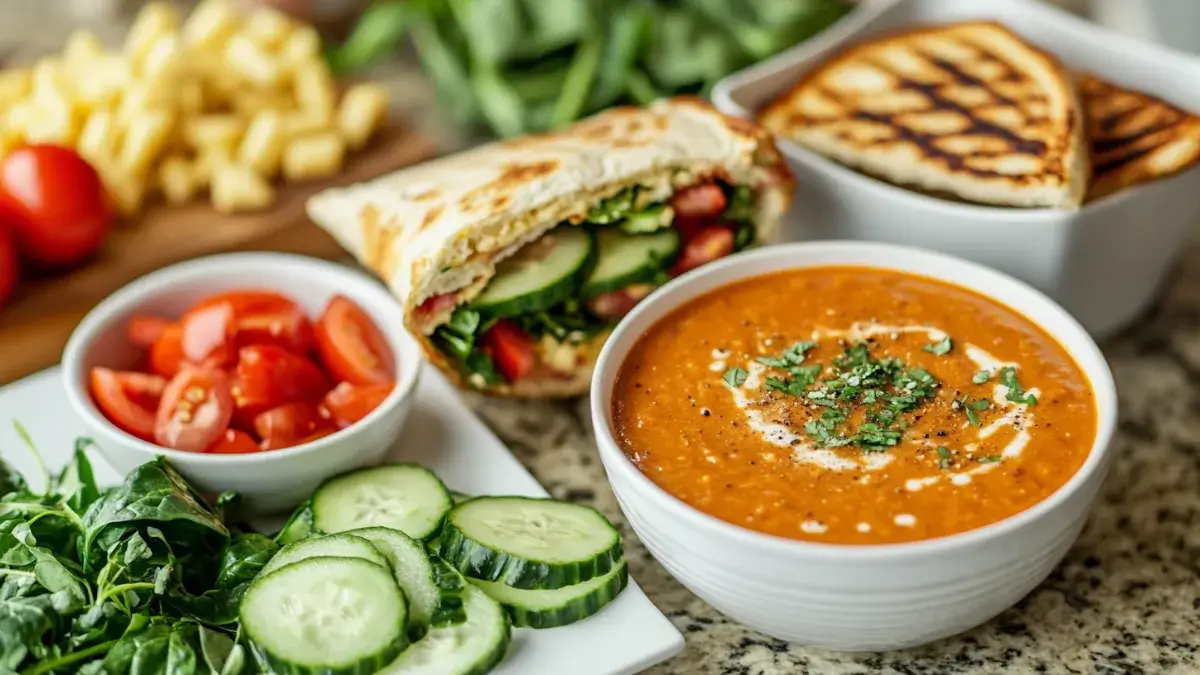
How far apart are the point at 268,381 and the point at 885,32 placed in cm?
219

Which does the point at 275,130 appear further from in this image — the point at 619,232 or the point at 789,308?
the point at 789,308

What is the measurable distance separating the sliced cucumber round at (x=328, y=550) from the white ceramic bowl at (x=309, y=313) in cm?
31

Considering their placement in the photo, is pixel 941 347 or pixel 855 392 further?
pixel 941 347

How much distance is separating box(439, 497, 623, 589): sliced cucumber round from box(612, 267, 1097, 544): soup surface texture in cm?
20

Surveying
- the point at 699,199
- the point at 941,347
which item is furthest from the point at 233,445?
the point at 941,347

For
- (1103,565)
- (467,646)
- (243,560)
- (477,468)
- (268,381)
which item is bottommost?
(1103,565)

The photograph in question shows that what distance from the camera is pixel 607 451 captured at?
266 centimetres

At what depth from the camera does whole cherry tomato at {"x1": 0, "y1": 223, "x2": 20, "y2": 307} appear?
12.1 feet

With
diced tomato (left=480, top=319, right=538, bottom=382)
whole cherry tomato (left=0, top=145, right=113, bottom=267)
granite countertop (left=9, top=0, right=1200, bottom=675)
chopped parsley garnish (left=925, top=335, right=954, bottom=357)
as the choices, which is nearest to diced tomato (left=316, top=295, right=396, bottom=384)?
diced tomato (left=480, top=319, right=538, bottom=382)

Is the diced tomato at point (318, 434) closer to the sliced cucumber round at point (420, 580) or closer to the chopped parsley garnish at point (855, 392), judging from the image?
the sliced cucumber round at point (420, 580)

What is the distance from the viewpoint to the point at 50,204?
3.77 m

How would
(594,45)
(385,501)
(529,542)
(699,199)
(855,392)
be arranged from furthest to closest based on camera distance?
(594,45), (699,199), (385,501), (855,392), (529,542)

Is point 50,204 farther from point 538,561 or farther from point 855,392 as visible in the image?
point 855,392

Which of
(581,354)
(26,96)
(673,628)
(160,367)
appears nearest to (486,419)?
(581,354)
